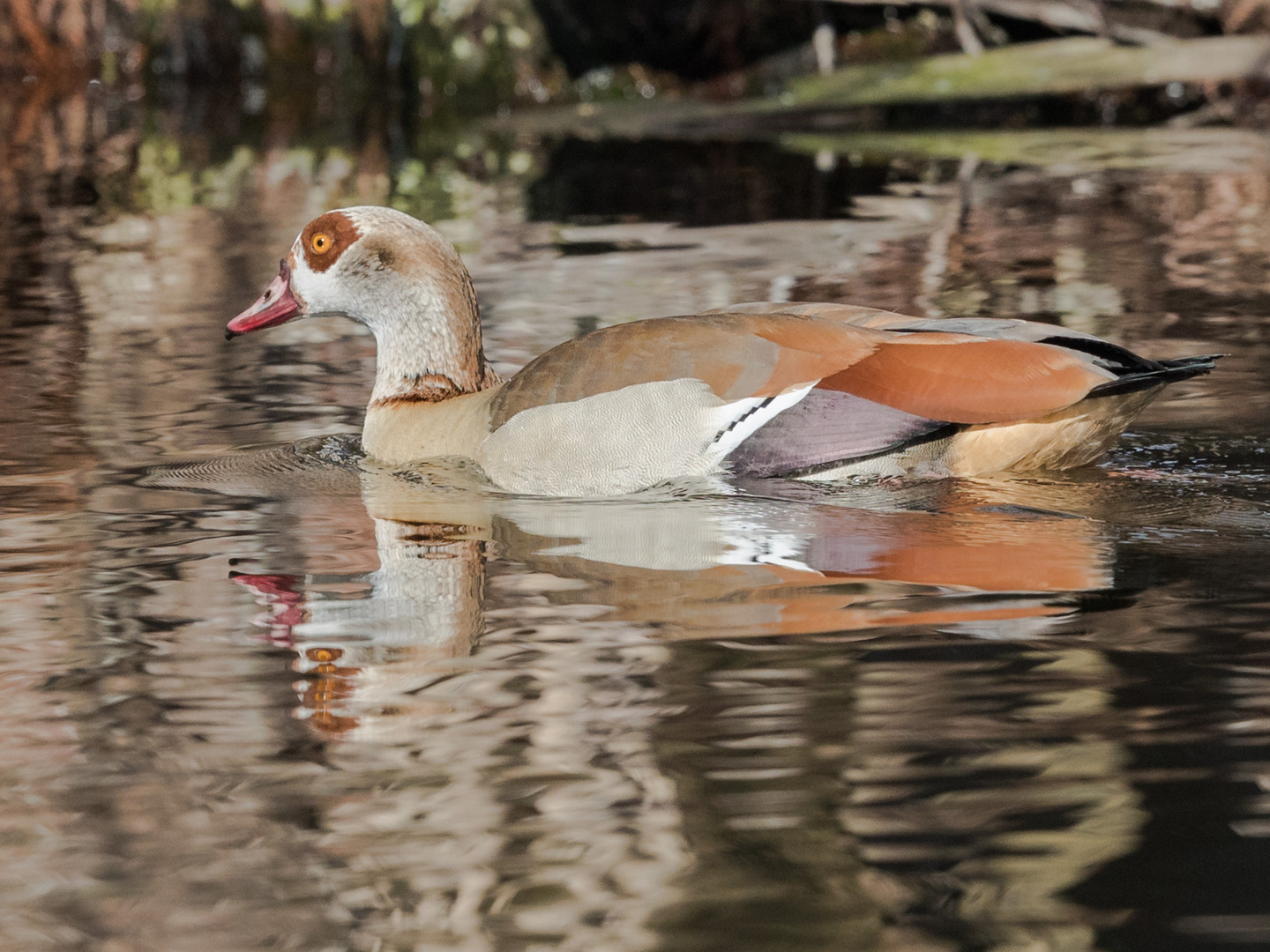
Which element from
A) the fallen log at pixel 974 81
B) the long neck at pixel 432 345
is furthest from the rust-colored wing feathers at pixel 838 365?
the fallen log at pixel 974 81

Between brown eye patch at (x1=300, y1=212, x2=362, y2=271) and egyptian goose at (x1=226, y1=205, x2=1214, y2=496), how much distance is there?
3.45 ft

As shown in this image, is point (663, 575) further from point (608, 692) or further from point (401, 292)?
point (401, 292)

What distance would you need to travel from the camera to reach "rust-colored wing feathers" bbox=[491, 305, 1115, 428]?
203 inches

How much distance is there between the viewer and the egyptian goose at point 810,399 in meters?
5.18

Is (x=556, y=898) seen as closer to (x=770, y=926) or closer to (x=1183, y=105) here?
(x=770, y=926)

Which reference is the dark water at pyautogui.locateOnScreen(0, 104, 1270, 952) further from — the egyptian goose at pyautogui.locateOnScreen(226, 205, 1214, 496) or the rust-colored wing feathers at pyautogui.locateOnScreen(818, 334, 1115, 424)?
the rust-colored wing feathers at pyautogui.locateOnScreen(818, 334, 1115, 424)

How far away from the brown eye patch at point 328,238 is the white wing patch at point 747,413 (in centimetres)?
178

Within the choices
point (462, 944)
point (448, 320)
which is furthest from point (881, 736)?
point (448, 320)

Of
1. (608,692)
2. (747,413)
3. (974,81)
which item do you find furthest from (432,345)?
(974,81)

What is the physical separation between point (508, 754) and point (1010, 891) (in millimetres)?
1011

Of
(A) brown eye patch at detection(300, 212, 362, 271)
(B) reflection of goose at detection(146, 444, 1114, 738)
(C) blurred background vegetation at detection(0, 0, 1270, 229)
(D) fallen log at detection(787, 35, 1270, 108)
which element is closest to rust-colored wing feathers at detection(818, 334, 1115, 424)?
(B) reflection of goose at detection(146, 444, 1114, 738)

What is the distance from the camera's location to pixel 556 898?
2930mm

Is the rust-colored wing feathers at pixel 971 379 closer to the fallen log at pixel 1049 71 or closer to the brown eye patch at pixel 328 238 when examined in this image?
the brown eye patch at pixel 328 238

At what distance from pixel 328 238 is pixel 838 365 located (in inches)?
81.5
